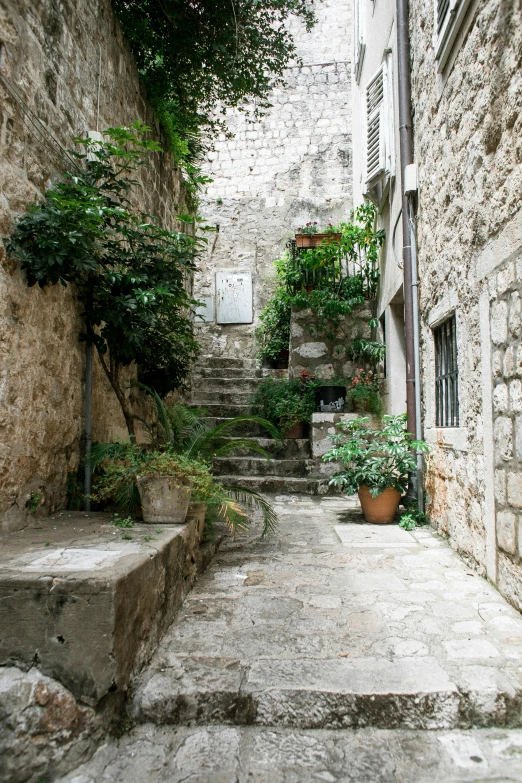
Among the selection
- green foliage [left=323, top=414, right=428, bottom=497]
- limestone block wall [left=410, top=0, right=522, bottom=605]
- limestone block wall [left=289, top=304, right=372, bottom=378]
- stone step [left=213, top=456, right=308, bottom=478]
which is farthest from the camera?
limestone block wall [left=289, top=304, right=372, bottom=378]

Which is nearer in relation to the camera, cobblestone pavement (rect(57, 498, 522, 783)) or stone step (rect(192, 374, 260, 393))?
cobblestone pavement (rect(57, 498, 522, 783))

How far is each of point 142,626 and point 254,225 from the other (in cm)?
1017

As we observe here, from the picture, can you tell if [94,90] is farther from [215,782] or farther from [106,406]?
[215,782]

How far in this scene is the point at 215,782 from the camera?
149cm

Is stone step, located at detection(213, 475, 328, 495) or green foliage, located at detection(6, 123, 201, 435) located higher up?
green foliage, located at detection(6, 123, 201, 435)

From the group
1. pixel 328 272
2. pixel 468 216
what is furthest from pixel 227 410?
pixel 468 216

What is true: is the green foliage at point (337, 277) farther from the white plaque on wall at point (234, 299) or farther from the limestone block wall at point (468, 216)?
the white plaque on wall at point (234, 299)

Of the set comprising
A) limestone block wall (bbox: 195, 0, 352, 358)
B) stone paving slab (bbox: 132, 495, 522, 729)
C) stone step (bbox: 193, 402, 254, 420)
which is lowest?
stone paving slab (bbox: 132, 495, 522, 729)

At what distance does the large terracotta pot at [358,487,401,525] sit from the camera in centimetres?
437

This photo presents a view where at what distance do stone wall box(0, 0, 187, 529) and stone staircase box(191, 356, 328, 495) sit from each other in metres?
1.87

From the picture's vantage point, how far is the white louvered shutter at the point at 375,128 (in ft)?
19.4

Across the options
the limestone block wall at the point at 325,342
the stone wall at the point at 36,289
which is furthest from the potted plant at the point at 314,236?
the stone wall at the point at 36,289

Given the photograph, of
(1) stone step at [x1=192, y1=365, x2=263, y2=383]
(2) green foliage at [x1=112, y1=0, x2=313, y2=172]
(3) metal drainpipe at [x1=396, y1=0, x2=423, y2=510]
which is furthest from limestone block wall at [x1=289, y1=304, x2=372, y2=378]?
(2) green foliage at [x1=112, y1=0, x2=313, y2=172]

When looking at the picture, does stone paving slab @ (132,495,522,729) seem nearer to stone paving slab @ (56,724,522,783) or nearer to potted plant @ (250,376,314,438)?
stone paving slab @ (56,724,522,783)
